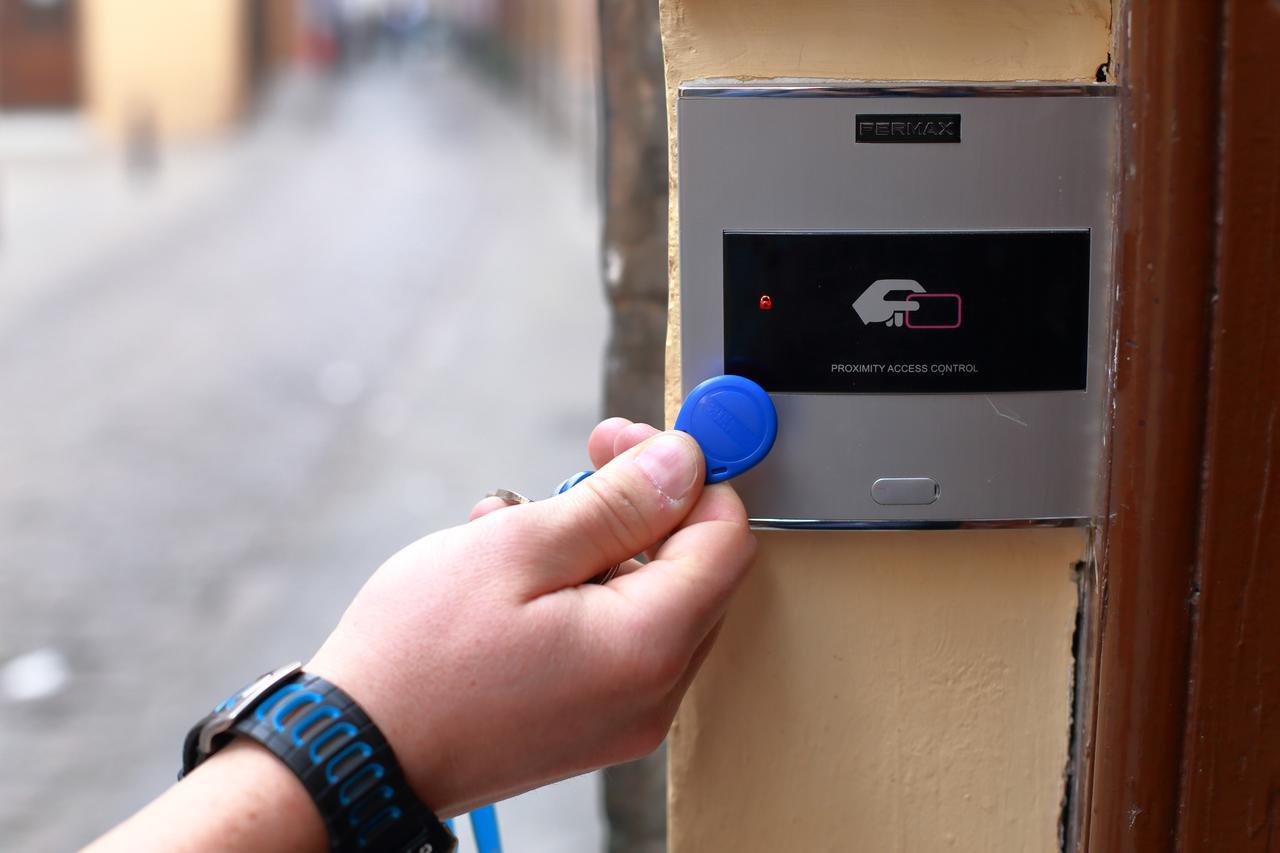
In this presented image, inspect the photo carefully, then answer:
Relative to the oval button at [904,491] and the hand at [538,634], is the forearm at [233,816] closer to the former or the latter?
the hand at [538,634]

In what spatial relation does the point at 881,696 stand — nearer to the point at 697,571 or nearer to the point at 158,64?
the point at 697,571

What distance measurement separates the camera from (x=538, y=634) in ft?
2.16

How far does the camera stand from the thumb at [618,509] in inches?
27.2

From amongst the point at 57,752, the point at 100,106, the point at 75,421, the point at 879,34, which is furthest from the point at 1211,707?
the point at 100,106

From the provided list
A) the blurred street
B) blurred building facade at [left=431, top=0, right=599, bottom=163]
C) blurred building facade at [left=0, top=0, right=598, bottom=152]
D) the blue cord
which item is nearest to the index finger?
the blue cord

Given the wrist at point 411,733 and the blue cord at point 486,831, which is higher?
the wrist at point 411,733

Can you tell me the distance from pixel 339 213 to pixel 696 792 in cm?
999

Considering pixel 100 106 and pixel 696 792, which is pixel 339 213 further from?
pixel 696 792

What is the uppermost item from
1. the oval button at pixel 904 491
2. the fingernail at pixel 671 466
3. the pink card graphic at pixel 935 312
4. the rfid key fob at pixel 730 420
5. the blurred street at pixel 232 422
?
the pink card graphic at pixel 935 312

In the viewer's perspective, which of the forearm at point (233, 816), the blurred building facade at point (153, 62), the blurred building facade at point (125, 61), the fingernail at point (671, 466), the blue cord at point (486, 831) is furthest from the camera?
the blurred building facade at point (125, 61)

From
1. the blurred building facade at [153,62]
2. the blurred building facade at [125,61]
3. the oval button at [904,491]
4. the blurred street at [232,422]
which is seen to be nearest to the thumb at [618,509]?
the oval button at [904,491]

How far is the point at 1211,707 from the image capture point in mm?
691

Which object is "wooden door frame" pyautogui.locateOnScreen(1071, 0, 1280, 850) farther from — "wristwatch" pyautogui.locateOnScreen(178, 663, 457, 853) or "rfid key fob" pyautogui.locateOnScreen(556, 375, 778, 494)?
"wristwatch" pyautogui.locateOnScreen(178, 663, 457, 853)

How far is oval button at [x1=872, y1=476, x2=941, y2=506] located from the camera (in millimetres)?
754
